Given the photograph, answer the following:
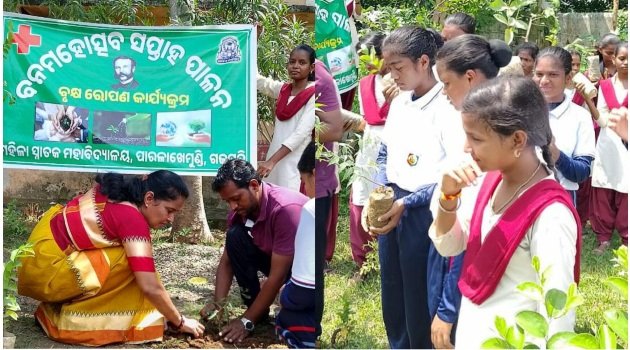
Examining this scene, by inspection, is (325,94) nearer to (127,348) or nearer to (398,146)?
(398,146)

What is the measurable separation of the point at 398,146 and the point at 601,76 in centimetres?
119

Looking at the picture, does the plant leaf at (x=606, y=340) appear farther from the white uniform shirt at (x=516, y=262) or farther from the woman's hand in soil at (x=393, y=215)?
the woman's hand in soil at (x=393, y=215)

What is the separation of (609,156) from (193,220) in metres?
2.06

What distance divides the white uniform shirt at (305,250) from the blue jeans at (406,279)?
15.6 inches

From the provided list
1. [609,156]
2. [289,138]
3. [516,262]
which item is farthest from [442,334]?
[609,156]

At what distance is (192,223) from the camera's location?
435 cm

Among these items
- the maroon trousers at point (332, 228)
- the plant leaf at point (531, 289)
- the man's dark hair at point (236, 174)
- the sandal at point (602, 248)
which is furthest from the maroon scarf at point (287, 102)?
the plant leaf at point (531, 289)

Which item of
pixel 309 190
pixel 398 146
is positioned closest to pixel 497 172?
pixel 398 146

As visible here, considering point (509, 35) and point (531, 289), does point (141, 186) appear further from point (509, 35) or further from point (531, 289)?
point (531, 289)

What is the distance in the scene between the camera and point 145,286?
3668 mm

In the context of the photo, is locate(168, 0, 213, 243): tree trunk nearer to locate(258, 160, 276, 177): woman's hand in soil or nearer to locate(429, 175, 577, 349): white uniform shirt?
locate(258, 160, 276, 177): woman's hand in soil

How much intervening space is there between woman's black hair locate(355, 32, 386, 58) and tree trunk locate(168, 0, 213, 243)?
154 centimetres

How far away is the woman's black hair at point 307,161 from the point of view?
3268mm

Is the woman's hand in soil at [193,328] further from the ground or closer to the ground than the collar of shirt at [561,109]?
closer to the ground
